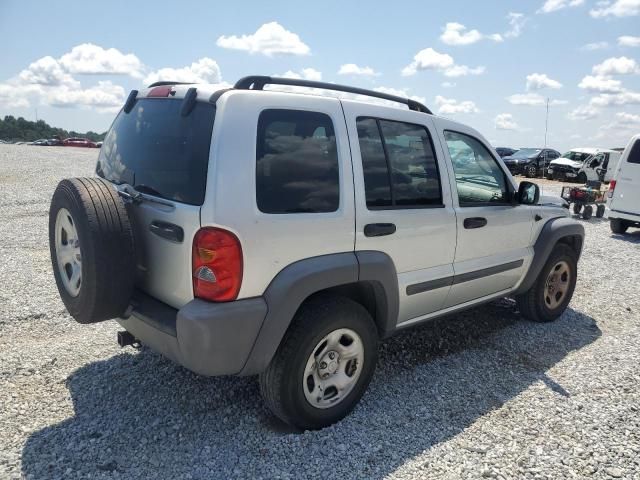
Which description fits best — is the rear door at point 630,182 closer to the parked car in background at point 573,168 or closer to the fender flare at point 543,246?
the fender flare at point 543,246

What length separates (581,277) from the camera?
6785mm

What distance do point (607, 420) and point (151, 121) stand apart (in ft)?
11.1

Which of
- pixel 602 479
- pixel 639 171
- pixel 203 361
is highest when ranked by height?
pixel 639 171

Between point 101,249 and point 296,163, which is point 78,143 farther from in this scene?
point 296,163

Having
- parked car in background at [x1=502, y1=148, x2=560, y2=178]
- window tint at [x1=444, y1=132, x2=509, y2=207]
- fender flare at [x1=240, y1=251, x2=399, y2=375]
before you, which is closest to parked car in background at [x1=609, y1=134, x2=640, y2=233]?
window tint at [x1=444, y1=132, x2=509, y2=207]

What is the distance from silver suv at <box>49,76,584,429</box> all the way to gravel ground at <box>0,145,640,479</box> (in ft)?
1.09

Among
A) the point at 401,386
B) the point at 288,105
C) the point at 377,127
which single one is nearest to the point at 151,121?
the point at 288,105

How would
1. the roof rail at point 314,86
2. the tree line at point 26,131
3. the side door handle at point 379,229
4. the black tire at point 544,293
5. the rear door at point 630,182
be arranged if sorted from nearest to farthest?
the roof rail at point 314,86 → the side door handle at point 379,229 → the black tire at point 544,293 → the rear door at point 630,182 → the tree line at point 26,131

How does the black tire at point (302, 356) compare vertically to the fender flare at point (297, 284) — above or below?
below

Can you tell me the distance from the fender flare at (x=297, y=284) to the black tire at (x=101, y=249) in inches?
29.9

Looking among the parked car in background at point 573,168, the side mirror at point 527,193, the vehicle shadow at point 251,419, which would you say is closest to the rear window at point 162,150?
Result: the vehicle shadow at point 251,419

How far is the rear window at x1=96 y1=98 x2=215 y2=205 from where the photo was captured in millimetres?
2506

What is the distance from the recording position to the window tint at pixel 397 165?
3031 millimetres

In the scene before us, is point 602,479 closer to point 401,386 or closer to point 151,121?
point 401,386
